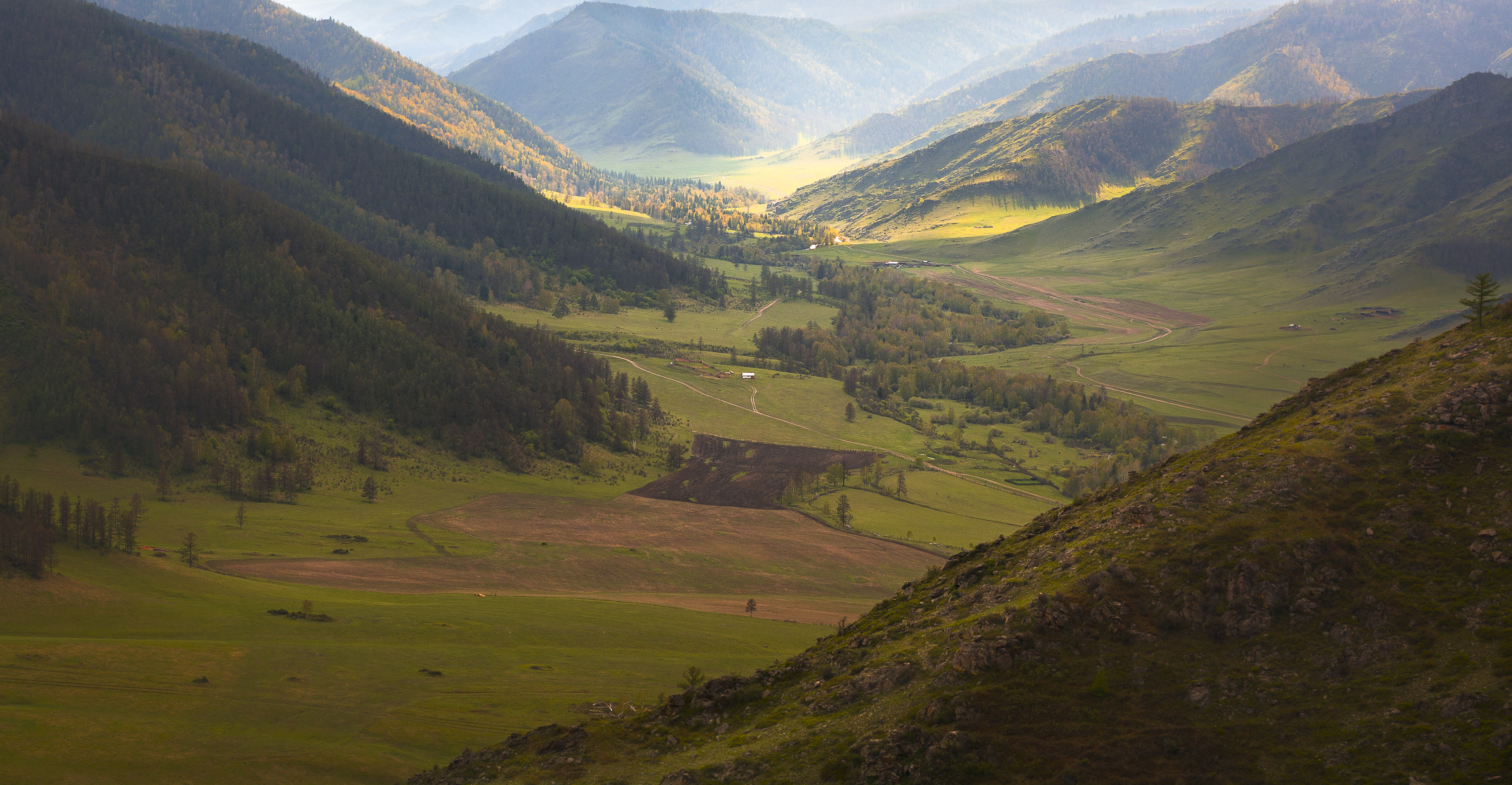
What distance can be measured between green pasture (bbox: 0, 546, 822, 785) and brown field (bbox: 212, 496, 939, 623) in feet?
26.5

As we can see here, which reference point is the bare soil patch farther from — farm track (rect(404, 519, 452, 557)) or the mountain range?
the mountain range

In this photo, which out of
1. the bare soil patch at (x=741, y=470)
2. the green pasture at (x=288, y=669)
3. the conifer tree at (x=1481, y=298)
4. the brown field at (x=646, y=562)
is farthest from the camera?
the bare soil patch at (x=741, y=470)

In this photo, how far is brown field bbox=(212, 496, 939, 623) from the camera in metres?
97.6

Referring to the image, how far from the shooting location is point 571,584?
10406 cm

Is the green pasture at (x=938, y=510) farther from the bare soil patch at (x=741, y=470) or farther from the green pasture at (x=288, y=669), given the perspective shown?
the green pasture at (x=288, y=669)

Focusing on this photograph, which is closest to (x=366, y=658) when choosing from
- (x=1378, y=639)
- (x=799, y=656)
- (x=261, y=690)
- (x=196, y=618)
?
(x=261, y=690)

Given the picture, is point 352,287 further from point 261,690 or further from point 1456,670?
point 1456,670

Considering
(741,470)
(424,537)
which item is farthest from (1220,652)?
(741,470)

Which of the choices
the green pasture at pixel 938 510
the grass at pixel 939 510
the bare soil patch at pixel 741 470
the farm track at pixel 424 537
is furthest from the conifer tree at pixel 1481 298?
the bare soil patch at pixel 741 470

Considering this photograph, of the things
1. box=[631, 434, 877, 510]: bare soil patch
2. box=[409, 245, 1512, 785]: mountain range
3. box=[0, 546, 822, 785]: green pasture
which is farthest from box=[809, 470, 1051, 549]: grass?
box=[409, 245, 1512, 785]: mountain range

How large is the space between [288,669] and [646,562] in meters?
55.2

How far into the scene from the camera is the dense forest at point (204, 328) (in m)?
129

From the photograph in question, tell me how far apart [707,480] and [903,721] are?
123m

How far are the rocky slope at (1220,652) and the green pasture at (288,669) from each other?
373 inches
